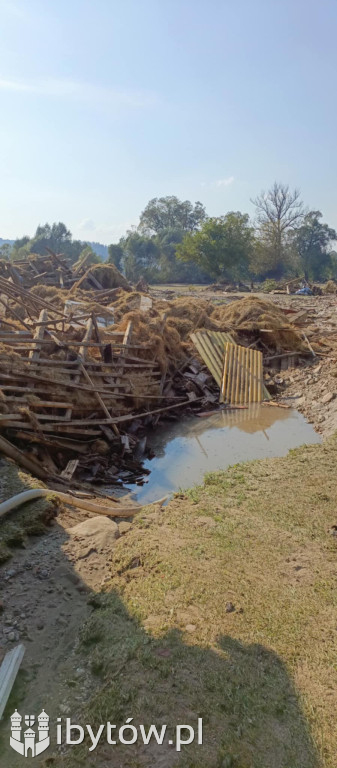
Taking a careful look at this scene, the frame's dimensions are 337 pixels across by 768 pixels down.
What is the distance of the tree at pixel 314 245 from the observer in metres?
57.9

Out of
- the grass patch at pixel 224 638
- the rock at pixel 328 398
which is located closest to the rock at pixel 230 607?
the grass patch at pixel 224 638

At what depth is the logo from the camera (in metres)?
2.60

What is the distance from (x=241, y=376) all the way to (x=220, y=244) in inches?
1255

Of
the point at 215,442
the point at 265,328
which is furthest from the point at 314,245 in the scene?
the point at 215,442

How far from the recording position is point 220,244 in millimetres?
42688

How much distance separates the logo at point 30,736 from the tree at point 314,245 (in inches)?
2332

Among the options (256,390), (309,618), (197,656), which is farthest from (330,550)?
(256,390)

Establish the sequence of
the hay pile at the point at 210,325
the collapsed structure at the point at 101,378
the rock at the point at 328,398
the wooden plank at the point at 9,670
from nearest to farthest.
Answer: the wooden plank at the point at 9,670 → the collapsed structure at the point at 101,378 → the rock at the point at 328,398 → the hay pile at the point at 210,325

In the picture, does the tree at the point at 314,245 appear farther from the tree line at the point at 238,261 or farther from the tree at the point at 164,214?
the tree at the point at 164,214

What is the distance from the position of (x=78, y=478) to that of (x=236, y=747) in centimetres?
578

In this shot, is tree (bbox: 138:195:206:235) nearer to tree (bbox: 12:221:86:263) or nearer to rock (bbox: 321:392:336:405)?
tree (bbox: 12:221:86:263)

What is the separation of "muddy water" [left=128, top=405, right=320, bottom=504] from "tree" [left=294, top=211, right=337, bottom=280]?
5008cm

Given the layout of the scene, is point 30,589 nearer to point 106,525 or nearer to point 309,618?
point 106,525

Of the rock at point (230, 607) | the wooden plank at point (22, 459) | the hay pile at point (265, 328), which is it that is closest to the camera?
the rock at point (230, 607)
